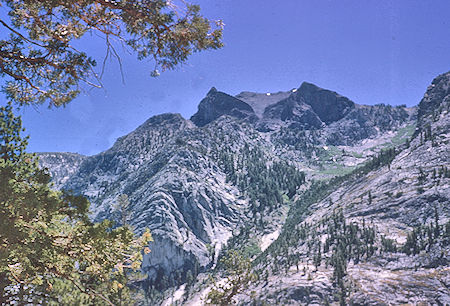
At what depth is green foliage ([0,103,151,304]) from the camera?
24.1ft

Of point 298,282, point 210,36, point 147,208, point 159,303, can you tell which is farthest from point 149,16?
point 147,208

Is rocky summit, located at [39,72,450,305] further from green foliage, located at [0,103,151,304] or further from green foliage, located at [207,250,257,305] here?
green foliage, located at [0,103,151,304]

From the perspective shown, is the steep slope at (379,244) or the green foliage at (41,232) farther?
the steep slope at (379,244)

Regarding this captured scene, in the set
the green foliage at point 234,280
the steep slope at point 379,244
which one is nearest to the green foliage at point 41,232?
the green foliage at point 234,280

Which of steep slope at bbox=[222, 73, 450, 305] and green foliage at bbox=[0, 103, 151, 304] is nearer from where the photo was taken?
green foliage at bbox=[0, 103, 151, 304]

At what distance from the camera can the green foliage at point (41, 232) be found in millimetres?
7344

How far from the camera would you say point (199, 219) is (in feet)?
537

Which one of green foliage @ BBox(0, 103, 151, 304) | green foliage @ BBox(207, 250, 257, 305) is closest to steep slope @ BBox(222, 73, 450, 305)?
green foliage @ BBox(207, 250, 257, 305)

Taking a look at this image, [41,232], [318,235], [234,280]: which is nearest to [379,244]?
[318,235]

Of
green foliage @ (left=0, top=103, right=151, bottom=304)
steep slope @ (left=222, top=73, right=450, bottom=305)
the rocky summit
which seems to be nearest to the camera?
green foliage @ (left=0, top=103, right=151, bottom=304)

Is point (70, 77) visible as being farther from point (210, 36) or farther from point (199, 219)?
point (199, 219)

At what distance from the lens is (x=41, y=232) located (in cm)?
809

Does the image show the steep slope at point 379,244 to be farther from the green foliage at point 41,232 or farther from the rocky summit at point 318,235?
the green foliage at point 41,232

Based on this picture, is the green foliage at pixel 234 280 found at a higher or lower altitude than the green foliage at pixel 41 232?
lower
